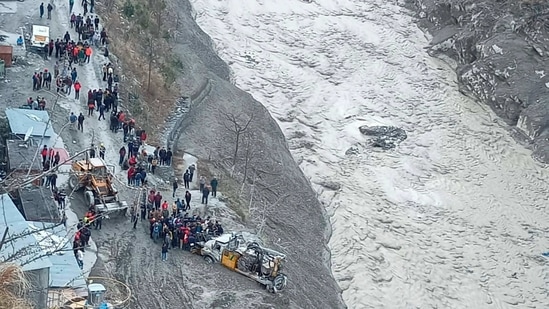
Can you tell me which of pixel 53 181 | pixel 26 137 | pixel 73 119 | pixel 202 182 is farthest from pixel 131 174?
pixel 26 137

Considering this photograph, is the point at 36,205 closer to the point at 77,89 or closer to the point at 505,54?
the point at 77,89

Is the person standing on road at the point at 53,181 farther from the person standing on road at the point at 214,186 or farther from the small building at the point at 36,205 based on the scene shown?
the person standing on road at the point at 214,186

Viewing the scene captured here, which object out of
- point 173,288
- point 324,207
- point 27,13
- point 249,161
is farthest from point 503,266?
point 27,13

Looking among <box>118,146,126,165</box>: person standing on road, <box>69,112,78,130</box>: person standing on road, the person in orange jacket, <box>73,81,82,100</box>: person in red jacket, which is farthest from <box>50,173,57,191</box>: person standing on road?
the person in orange jacket

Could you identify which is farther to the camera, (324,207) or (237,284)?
(324,207)

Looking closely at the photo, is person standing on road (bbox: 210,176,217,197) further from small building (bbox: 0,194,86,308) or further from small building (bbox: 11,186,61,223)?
small building (bbox: 0,194,86,308)

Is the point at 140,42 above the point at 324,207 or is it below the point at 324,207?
above

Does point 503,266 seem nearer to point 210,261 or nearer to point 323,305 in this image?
point 323,305
